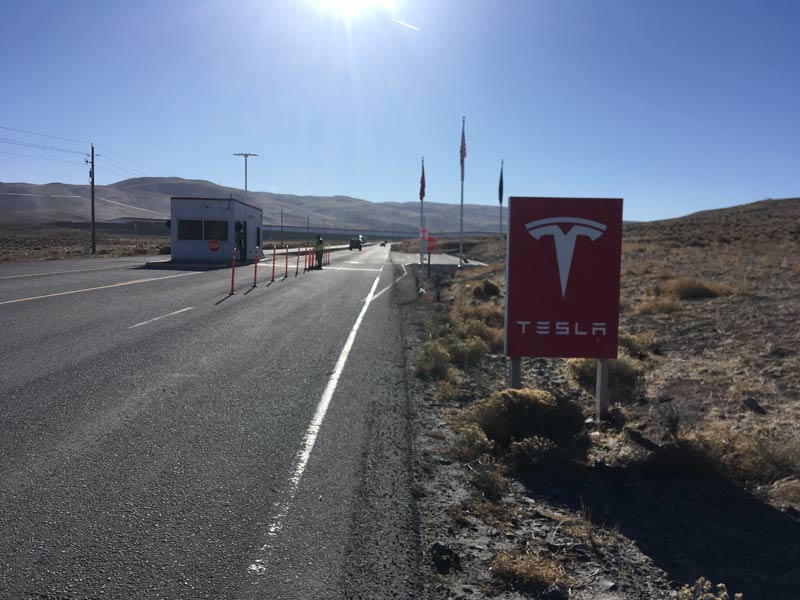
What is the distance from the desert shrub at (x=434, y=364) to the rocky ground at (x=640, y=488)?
4.4 inches

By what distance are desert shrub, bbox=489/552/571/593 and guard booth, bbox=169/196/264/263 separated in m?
36.6

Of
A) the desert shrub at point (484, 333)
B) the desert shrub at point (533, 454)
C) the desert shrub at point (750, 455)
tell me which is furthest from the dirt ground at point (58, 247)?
the desert shrub at point (750, 455)

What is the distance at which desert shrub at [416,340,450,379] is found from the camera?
35.0 ft

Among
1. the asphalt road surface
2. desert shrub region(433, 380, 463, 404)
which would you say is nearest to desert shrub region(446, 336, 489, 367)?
the asphalt road surface

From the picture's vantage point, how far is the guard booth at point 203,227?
4019 centimetres

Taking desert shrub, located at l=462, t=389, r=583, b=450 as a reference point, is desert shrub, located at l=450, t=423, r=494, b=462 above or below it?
below

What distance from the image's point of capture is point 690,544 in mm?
4793

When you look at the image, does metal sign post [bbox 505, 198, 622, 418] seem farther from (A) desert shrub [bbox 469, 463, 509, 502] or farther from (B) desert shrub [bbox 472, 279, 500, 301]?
(B) desert shrub [bbox 472, 279, 500, 301]

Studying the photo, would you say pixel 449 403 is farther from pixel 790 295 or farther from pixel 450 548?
pixel 790 295

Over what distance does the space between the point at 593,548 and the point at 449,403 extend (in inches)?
171

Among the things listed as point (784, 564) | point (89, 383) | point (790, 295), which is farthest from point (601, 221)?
point (790, 295)

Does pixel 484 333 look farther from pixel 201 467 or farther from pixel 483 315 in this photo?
pixel 201 467

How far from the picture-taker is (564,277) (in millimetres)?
7594

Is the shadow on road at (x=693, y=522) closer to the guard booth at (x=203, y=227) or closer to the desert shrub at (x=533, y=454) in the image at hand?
the desert shrub at (x=533, y=454)
